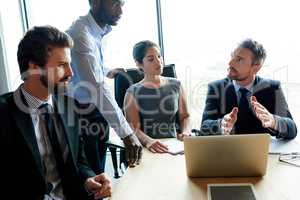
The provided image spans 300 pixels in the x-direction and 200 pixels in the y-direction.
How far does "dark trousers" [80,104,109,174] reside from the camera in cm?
208

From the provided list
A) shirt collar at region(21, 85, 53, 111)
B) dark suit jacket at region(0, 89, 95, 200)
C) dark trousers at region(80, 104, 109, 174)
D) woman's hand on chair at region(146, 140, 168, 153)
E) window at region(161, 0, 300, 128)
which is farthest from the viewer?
window at region(161, 0, 300, 128)

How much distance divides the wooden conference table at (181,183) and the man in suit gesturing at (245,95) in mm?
483

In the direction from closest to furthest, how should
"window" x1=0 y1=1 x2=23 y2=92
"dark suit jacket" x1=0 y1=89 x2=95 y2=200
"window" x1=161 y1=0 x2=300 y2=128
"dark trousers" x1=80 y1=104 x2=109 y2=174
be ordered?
"dark suit jacket" x1=0 y1=89 x2=95 y2=200, "dark trousers" x1=80 y1=104 x2=109 y2=174, "window" x1=161 y1=0 x2=300 y2=128, "window" x1=0 y1=1 x2=23 y2=92

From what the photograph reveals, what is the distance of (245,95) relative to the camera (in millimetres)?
1945

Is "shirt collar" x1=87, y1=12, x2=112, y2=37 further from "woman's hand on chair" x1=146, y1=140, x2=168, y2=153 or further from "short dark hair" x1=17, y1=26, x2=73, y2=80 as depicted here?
"woman's hand on chair" x1=146, y1=140, x2=168, y2=153

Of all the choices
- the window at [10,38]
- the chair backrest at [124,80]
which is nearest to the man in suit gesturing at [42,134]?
the chair backrest at [124,80]

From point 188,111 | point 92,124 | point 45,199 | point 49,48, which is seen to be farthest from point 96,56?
point 45,199

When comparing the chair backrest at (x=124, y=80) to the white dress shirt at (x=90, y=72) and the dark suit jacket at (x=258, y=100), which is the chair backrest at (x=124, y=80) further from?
the dark suit jacket at (x=258, y=100)

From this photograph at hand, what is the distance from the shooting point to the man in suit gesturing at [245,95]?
1899mm

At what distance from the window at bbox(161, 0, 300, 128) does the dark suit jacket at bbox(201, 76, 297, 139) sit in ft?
1.79

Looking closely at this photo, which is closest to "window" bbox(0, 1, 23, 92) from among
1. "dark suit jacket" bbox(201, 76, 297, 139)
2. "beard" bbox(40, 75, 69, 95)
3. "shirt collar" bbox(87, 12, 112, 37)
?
"shirt collar" bbox(87, 12, 112, 37)

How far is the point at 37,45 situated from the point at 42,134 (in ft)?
1.32

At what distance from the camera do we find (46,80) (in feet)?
4.65

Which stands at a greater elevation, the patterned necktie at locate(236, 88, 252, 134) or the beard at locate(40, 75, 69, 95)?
the beard at locate(40, 75, 69, 95)
